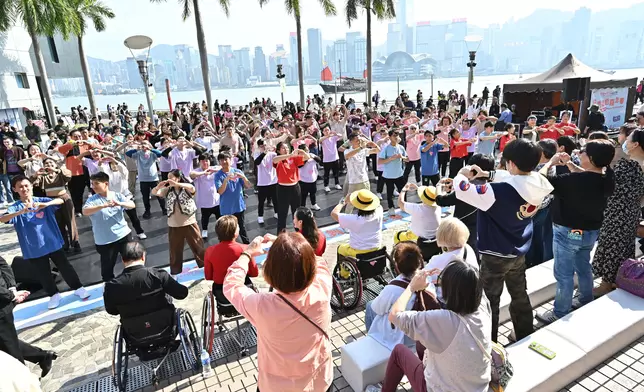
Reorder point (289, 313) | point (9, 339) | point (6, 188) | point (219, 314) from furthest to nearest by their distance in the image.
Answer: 1. point (6, 188)
2. point (219, 314)
3. point (9, 339)
4. point (289, 313)

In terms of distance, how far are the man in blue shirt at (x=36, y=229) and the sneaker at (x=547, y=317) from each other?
6.16m

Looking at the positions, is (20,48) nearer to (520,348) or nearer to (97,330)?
(97,330)

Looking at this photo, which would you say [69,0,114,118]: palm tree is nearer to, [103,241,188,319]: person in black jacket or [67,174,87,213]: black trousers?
[67,174,87,213]: black trousers

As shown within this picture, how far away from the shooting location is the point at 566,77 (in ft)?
54.6

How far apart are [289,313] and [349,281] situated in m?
2.90

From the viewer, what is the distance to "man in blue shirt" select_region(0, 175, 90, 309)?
16.1 ft

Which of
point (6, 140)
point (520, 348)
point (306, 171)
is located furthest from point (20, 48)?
point (520, 348)

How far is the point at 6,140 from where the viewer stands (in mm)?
9406

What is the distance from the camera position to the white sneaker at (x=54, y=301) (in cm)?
543

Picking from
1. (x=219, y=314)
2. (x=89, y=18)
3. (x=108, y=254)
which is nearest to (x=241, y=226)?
(x=108, y=254)

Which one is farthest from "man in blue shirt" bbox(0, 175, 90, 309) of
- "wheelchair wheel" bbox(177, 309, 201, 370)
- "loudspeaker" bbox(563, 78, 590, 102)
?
"loudspeaker" bbox(563, 78, 590, 102)

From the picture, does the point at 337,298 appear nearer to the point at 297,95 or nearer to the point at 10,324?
the point at 10,324

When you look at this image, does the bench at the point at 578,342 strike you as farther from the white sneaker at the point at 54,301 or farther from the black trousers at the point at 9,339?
the white sneaker at the point at 54,301

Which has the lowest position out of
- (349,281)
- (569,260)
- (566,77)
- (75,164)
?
(349,281)
